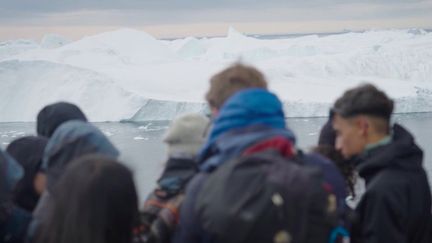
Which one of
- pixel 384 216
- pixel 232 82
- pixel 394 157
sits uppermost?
pixel 232 82

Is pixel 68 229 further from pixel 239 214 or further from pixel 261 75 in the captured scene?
pixel 261 75

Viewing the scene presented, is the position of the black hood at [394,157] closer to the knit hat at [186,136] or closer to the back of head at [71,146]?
the knit hat at [186,136]

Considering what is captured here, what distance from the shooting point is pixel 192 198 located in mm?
1379

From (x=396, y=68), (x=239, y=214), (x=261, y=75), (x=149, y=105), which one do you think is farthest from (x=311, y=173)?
(x=396, y=68)

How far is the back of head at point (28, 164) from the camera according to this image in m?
1.87

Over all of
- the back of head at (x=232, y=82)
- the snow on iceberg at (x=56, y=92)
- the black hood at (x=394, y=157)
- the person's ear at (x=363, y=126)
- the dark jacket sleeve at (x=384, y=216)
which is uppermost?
the back of head at (x=232, y=82)

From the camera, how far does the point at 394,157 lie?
1.84 m

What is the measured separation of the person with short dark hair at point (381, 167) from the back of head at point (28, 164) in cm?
87

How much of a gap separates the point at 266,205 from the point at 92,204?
1.15 feet

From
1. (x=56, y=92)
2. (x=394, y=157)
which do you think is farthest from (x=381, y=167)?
(x=56, y=92)

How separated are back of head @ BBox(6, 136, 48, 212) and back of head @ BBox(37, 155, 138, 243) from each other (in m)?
0.53

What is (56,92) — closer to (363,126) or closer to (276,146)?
(363,126)

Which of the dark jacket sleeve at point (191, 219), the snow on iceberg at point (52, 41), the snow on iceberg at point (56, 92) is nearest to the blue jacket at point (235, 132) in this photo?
the dark jacket sleeve at point (191, 219)

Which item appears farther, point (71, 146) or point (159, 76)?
point (159, 76)
